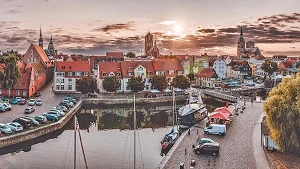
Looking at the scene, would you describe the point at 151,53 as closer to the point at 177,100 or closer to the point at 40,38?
the point at 40,38

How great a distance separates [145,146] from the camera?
102ft

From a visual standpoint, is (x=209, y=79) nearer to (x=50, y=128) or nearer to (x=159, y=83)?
(x=159, y=83)

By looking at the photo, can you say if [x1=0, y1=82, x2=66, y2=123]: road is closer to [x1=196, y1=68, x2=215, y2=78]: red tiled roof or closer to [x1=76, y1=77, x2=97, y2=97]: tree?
[x1=76, y1=77, x2=97, y2=97]: tree

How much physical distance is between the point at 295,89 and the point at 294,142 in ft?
12.2

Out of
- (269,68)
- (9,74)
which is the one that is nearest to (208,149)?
(9,74)

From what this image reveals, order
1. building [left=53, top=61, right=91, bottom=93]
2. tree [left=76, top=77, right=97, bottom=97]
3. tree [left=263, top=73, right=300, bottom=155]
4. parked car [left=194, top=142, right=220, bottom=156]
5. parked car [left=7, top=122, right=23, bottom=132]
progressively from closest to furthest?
tree [left=263, top=73, right=300, bottom=155], parked car [left=194, top=142, right=220, bottom=156], parked car [left=7, top=122, right=23, bottom=132], tree [left=76, top=77, right=97, bottom=97], building [left=53, top=61, right=91, bottom=93]

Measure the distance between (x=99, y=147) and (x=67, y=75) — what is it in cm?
3495

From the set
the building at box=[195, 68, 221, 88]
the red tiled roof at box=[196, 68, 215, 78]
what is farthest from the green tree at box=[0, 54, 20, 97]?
the building at box=[195, 68, 221, 88]

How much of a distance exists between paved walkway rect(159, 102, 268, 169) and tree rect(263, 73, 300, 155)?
73.0 inches

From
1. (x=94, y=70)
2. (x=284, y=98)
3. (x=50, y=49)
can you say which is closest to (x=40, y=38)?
(x=50, y=49)

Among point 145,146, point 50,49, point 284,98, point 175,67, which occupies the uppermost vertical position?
point 50,49

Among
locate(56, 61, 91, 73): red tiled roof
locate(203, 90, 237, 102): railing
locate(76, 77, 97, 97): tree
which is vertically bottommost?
locate(203, 90, 237, 102): railing

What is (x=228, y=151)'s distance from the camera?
1003 inches

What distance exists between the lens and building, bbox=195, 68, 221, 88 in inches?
3038
